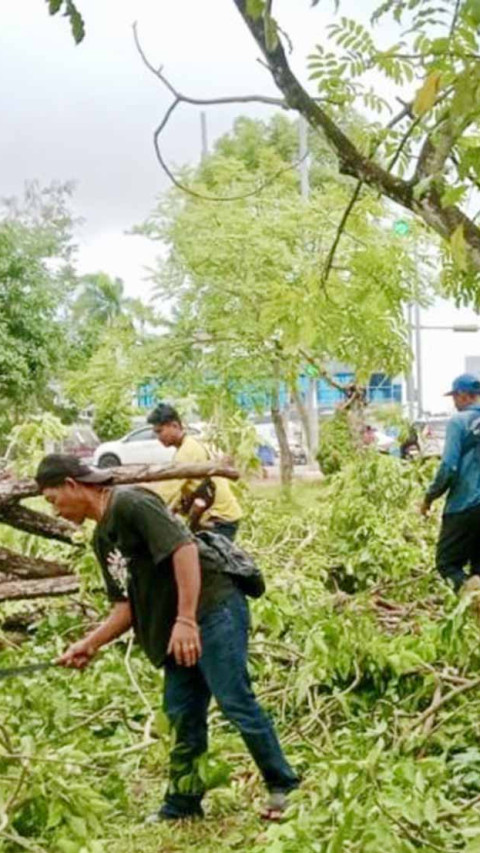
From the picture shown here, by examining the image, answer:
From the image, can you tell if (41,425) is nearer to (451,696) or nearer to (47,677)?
(47,677)

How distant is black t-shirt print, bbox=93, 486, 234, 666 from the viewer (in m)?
4.28

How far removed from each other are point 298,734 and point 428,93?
347 centimetres

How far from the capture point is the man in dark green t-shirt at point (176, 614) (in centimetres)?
429

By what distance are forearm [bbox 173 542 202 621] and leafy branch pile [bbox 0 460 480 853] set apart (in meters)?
0.62

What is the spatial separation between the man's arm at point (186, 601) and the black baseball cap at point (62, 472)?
1.32 feet

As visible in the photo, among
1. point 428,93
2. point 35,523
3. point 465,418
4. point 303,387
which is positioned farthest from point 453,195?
point 303,387

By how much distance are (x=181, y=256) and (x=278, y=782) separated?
13940 millimetres

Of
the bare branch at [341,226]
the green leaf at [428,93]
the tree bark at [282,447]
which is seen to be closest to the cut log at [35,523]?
the bare branch at [341,226]

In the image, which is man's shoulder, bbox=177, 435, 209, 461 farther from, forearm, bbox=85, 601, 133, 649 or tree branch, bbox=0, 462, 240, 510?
forearm, bbox=85, 601, 133, 649

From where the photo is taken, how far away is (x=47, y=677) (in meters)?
5.98

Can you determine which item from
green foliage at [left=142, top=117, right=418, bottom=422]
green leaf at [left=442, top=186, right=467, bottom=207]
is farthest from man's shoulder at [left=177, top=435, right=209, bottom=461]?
green foliage at [left=142, top=117, right=418, bottom=422]

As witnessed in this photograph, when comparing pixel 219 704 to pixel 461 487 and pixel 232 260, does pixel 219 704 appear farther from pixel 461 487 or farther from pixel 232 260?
pixel 232 260

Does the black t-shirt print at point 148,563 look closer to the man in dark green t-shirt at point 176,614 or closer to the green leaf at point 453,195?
the man in dark green t-shirt at point 176,614

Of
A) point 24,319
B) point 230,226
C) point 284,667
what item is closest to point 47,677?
point 284,667
